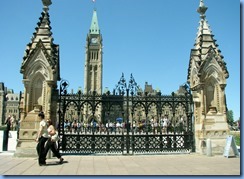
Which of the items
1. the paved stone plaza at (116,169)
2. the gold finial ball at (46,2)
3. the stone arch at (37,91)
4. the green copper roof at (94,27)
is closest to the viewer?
the paved stone plaza at (116,169)

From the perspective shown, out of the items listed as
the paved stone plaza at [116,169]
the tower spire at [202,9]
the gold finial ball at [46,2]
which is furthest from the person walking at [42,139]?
the tower spire at [202,9]

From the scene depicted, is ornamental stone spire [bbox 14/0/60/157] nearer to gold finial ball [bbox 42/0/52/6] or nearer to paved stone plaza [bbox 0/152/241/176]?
gold finial ball [bbox 42/0/52/6]

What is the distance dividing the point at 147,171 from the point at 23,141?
22.2ft

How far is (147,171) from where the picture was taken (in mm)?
9273

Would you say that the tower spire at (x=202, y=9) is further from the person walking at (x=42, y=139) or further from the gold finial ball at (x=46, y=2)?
the person walking at (x=42, y=139)

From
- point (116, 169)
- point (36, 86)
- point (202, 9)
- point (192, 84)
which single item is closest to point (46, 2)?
point (36, 86)

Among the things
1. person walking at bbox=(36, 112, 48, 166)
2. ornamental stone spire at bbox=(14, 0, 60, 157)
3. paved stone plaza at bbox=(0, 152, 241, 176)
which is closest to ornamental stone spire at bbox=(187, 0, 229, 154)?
paved stone plaza at bbox=(0, 152, 241, 176)

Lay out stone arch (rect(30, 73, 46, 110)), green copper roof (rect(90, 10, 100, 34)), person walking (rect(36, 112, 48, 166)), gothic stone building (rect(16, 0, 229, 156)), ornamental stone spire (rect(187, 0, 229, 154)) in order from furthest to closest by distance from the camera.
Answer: green copper roof (rect(90, 10, 100, 34)), ornamental stone spire (rect(187, 0, 229, 154)), stone arch (rect(30, 73, 46, 110)), gothic stone building (rect(16, 0, 229, 156)), person walking (rect(36, 112, 48, 166))

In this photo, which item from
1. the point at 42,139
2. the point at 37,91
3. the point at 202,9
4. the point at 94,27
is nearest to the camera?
the point at 42,139

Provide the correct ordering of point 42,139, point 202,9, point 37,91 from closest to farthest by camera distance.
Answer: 1. point 42,139
2. point 37,91
3. point 202,9

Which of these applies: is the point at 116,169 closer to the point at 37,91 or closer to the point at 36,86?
the point at 37,91

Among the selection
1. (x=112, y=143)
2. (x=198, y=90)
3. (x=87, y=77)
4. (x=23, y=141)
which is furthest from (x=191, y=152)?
(x=87, y=77)

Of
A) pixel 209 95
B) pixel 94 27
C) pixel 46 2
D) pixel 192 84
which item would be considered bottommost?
pixel 209 95

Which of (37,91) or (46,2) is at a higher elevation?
(46,2)
